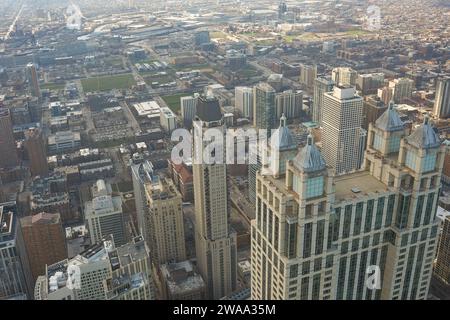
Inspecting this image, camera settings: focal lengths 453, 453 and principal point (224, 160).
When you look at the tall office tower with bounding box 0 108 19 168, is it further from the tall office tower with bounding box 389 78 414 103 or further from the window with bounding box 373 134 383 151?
the tall office tower with bounding box 389 78 414 103

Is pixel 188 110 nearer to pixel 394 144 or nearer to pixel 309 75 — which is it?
pixel 309 75

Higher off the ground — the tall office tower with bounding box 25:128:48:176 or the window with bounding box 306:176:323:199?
the window with bounding box 306:176:323:199

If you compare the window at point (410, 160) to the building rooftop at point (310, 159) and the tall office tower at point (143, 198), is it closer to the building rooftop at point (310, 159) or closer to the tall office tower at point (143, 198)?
the building rooftop at point (310, 159)

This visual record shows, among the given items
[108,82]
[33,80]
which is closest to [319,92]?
[108,82]

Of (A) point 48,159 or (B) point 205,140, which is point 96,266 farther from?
(A) point 48,159

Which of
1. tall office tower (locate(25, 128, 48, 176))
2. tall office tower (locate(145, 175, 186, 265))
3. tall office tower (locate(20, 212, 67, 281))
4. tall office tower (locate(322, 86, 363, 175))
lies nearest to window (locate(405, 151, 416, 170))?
tall office tower (locate(145, 175, 186, 265))
